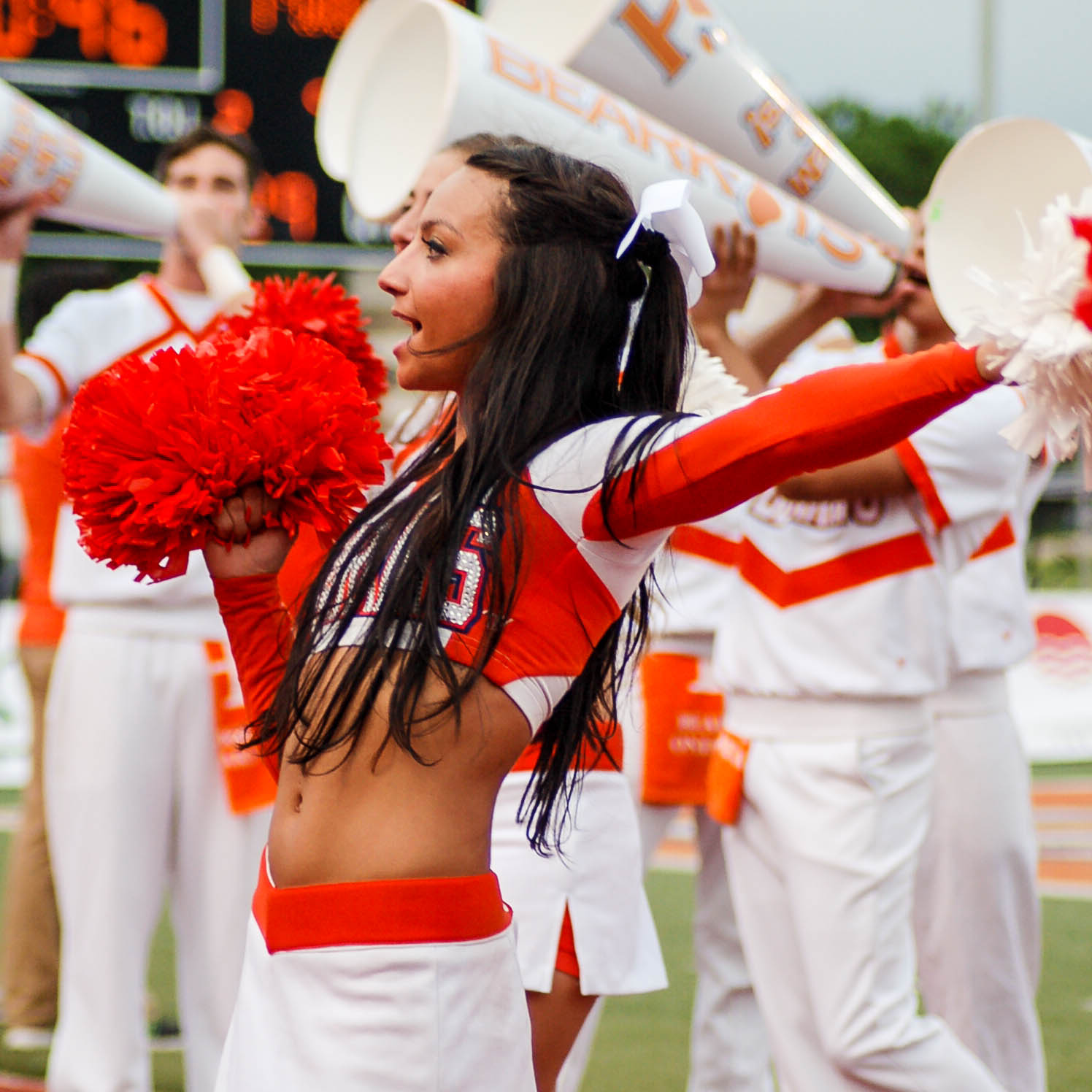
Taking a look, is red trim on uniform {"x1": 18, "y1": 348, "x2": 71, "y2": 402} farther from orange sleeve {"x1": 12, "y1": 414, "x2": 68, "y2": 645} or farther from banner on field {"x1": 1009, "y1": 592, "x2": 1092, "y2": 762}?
banner on field {"x1": 1009, "y1": 592, "x2": 1092, "y2": 762}

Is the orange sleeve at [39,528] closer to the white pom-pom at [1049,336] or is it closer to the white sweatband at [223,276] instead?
the white sweatband at [223,276]

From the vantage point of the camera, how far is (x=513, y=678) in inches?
66.7

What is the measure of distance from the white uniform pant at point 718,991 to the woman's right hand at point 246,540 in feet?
6.96

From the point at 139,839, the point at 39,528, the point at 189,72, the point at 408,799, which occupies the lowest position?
the point at 139,839

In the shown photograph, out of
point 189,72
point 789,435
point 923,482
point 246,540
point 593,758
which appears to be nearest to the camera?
point 789,435

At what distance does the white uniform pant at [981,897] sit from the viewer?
3.20 metres

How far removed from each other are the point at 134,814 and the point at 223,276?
1.21m

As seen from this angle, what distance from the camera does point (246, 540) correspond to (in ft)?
5.76

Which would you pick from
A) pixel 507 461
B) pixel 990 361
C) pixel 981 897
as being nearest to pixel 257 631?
pixel 507 461

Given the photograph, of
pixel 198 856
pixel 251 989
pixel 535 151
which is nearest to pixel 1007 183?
pixel 535 151

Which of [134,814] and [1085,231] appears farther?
[134,814]

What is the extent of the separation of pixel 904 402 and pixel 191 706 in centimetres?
232

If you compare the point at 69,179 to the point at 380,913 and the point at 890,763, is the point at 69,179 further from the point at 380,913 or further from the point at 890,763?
the point at 380,913

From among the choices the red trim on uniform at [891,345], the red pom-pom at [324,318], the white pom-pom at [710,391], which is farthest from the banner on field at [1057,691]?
the red pom-pom at [324,318]
